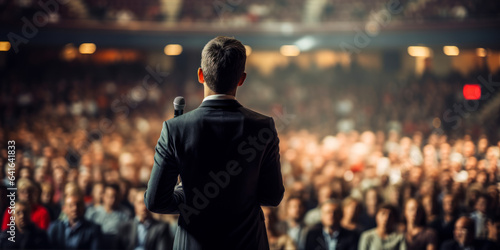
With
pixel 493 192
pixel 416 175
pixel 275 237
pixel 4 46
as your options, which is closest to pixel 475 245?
pixel 493 192

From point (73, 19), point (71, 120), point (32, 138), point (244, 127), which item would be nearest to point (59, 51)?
point (73, 19)

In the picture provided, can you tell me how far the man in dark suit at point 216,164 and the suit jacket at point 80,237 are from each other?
10.3ft

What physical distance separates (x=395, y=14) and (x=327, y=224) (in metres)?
10.3

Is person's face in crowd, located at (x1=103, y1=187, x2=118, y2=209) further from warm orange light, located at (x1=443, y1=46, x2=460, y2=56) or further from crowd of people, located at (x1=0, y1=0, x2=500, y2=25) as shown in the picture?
warm orange light, located at (x1=443, y1=46, x2=460, y2=56)

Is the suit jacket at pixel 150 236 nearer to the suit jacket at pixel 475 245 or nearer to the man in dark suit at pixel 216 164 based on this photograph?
the suit jacket at pixel 475 245

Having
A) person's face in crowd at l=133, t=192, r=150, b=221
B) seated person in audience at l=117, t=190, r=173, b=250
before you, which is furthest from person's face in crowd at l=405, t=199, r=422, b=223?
person's face in crowd at l=133, t=192, r=150, b=221

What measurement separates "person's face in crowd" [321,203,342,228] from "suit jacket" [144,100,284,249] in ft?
9.03

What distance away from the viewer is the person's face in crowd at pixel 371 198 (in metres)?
4.54

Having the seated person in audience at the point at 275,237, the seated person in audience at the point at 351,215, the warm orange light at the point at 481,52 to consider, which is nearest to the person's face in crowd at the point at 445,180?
the seated person in audience at the point at 351,215

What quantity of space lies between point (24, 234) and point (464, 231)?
358 centimetres

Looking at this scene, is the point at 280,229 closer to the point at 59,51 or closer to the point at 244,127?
the point at 244,127

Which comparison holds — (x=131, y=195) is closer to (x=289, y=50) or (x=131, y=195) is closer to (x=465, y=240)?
(x=465, y=240)

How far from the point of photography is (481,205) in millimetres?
4359

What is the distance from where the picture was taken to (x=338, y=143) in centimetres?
880
